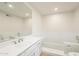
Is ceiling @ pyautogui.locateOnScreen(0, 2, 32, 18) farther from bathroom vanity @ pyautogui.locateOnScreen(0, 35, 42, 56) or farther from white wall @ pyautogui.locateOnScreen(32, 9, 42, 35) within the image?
bathroom vanity @ pyautogui.locateOnScreen(0, 35, 42, 56)

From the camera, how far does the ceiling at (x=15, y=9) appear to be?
120 cm

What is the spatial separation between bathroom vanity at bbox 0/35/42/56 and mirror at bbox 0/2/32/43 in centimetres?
10

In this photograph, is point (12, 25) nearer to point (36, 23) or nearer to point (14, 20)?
point (14, 20)

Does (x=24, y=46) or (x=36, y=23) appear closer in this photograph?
(x=24, y=46)

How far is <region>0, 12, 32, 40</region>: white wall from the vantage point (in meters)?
1.20

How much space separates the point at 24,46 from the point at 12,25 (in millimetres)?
460

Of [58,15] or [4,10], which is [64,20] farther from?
[4,10]

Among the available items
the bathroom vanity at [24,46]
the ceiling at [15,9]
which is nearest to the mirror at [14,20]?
the ceiling at [15,9]

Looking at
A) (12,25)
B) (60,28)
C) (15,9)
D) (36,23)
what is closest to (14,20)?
(12,25)

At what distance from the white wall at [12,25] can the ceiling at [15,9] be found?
0.27 ft

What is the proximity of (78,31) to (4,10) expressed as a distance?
1.53 metres

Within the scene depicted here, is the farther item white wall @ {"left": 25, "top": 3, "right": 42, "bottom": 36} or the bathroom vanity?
white wall @ {"left": 25, "top": 3, "right": 42, "bottom": 36}

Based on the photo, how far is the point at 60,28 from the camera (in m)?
1.63

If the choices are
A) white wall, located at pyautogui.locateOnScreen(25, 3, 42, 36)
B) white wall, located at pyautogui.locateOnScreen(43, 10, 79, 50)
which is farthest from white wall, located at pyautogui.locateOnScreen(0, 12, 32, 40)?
white wall, located at pyautogui.locateOnScreen(43, 10, 79, 50)
